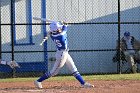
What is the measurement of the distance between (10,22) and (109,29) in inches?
141

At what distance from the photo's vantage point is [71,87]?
13.1 m

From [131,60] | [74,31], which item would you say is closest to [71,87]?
[131,60]

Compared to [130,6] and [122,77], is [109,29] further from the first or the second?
[122,77]

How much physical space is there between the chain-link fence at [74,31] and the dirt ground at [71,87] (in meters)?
3.06

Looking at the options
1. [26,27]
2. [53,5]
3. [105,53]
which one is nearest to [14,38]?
[26,27]

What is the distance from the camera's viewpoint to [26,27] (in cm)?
1778

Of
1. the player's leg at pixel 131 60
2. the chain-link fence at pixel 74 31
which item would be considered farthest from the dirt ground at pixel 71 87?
the chain-link fence at pixel 74 31

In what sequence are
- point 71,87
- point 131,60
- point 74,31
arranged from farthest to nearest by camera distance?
point 74,31, point 131,60, point 71,87

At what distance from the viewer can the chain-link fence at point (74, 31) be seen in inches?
697

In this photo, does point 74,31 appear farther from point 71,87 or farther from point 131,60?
point 71,87

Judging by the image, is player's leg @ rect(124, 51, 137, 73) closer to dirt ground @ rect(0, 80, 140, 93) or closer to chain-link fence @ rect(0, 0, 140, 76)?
chain-link fence @ rect(0, 0, 140, 76)

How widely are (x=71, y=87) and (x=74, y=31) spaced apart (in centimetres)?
530

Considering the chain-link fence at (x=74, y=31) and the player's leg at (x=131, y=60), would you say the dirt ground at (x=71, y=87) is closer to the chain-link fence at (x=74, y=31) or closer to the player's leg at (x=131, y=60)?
the player's leg at (x=131, y=60)

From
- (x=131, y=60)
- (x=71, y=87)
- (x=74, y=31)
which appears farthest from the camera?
(x=74, y=31)
